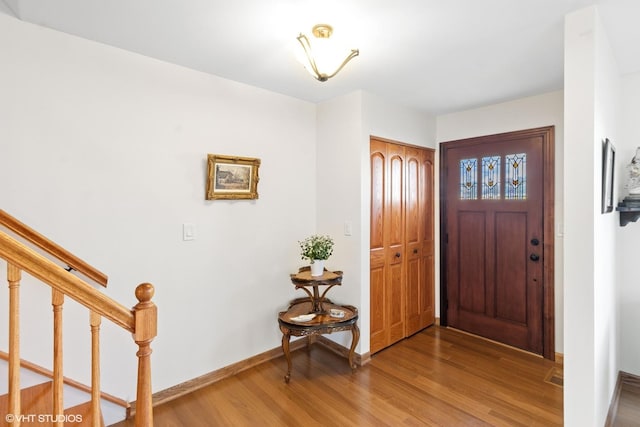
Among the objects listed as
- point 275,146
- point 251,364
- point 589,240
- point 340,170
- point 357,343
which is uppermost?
point 275,146

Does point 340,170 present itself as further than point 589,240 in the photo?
Yes

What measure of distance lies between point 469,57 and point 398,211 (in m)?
1.50

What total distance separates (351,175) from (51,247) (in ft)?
7.06

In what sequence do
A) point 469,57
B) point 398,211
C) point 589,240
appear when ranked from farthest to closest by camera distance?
point 398,211, point 469,57, point 589,240

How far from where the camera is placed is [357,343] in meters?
2.76

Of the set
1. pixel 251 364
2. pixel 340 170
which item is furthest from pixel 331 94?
pixel 251 364

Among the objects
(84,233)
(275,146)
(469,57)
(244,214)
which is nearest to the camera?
(84,233)

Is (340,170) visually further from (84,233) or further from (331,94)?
(84,233)

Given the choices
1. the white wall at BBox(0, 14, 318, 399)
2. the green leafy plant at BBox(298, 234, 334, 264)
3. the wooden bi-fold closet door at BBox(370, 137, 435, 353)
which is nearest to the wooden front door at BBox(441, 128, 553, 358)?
the wooden bi-fold closet door at BBox(370, 137, 435, 353)

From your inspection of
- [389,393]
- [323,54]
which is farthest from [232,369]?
[323,54]

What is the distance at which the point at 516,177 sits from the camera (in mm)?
3105

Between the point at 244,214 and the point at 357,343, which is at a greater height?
the point at 244,214

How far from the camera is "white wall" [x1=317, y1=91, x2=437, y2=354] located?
2.86m

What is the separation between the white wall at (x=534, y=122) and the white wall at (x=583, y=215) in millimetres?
1293
